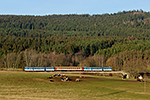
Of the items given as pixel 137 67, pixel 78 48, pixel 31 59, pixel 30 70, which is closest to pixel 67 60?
pixel 31 59

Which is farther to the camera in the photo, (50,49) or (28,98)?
(50,49)

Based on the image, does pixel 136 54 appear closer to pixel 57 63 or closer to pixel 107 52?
pixel 107 52

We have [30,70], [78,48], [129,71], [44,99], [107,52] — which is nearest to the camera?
[44,99]

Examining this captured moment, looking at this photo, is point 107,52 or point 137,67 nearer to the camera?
point 137,67

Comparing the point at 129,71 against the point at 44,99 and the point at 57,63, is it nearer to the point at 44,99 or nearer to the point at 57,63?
the point at 44,99

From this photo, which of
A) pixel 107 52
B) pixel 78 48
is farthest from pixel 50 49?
pixel 107 52

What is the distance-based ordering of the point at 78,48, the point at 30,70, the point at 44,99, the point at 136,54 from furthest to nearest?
the point at 78,48
the point at 136,54
the point at 30,70
the point at 44,99

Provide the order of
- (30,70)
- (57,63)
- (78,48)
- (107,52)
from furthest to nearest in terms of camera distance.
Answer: (78,48)
(107,52)
(57,63)
(30,70)

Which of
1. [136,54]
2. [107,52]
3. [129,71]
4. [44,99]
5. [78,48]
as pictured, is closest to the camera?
[44,99]

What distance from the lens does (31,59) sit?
454 ft

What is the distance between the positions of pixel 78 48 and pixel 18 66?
64261 millimetres

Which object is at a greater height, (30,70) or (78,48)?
(78,48)

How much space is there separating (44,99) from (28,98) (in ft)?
8.54

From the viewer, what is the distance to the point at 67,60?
152m
